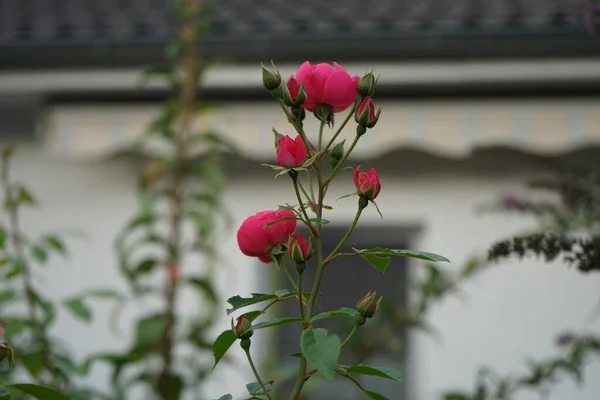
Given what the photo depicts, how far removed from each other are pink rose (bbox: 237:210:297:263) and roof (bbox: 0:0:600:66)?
3.17m

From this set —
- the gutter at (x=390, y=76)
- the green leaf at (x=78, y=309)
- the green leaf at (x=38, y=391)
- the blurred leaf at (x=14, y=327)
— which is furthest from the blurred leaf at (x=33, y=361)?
the gutter at (x=390, y=76)

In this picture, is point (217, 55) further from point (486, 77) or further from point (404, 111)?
point (486, 77)

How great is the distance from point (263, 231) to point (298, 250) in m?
0.04

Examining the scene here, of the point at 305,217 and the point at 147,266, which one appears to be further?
the point at 147,266

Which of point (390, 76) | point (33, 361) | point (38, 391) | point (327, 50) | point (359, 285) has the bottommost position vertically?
point (38, 391)

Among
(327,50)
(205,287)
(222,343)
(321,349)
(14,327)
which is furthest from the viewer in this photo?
(327,50)

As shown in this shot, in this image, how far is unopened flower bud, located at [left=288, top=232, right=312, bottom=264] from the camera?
36.4 inches

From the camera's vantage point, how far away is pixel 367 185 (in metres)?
0.94

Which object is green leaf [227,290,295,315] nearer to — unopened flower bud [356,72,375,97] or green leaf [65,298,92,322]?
unopened flower bud [356,72,375,97]

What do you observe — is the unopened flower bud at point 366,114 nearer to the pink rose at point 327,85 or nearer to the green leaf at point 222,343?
the pink rose at point 327,85

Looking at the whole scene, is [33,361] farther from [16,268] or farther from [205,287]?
[205,287]

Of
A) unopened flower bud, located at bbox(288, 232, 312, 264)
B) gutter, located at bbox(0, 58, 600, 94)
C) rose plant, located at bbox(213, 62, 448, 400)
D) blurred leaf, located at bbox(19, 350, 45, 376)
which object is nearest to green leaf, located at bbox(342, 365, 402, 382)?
rose plant, located at bbox(213, 62, 448, 400)

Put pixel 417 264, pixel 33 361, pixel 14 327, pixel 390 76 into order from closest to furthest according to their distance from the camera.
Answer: pixel 33 361 → pixel 14 327 → pixel 390 76 → pixel 417 264

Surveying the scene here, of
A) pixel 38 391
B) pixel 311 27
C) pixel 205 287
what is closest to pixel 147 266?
pixel 205 287
